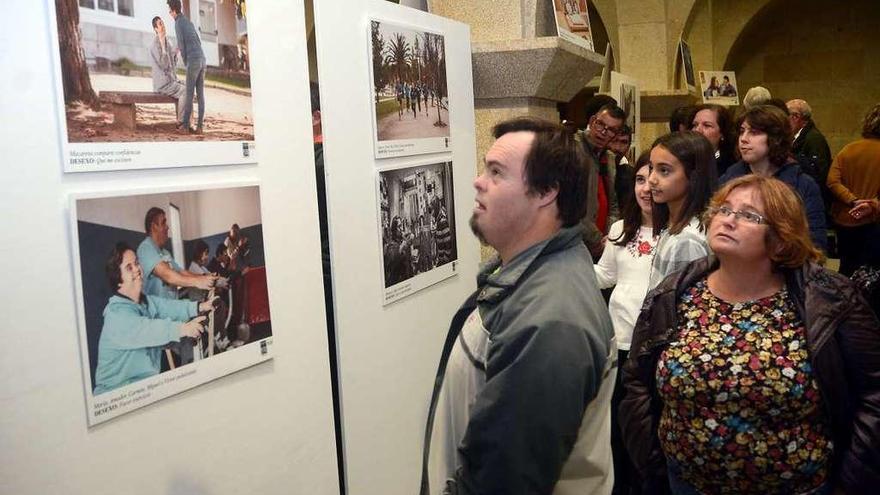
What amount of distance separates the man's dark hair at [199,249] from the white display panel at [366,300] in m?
0.52

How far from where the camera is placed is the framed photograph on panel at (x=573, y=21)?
3537mm

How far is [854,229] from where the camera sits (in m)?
4.82

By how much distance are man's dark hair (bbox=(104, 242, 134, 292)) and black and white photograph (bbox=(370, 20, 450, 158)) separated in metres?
1.05

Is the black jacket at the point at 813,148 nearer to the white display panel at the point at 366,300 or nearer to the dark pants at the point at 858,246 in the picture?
the dark pants at the point at 858,246

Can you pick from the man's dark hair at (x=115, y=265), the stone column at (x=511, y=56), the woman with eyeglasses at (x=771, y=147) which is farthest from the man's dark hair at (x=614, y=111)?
the man's dark hair at (x=115, y=265)

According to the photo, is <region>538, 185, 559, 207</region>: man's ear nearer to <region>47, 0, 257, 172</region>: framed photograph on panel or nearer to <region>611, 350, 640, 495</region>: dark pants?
<region>47, 0, 257, 172</region>: framed photograph on panel

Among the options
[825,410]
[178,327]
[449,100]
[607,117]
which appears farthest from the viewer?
[607,117]

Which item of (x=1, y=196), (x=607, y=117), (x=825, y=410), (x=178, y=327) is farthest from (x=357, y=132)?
(x=607, y=117)

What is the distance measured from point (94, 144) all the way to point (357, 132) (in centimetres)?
98

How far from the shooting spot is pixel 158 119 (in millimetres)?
1700

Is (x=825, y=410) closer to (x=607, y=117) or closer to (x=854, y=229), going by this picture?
(x=607, y=117)

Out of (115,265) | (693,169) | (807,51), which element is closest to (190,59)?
(115,265)

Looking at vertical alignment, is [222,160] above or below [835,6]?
below

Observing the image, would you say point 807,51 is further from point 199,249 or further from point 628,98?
point 199,249
